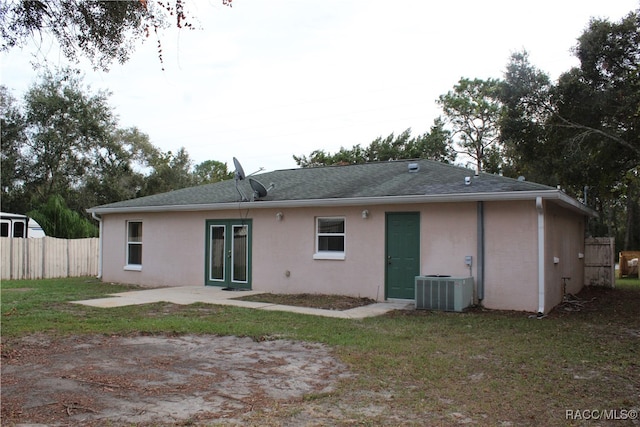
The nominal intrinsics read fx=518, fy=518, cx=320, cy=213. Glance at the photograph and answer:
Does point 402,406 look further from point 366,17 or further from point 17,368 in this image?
point 366,17

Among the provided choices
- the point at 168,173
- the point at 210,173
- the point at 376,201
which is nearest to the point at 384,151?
the point at 168,173

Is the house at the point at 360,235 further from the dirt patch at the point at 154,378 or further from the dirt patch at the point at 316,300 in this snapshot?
the dirt patch at the point at 154,378

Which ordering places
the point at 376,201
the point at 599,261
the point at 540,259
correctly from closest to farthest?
the point at 540,259 < the point at 376,201 < the point at 599,261

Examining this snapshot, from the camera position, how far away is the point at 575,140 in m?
16.0

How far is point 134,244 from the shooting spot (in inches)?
661

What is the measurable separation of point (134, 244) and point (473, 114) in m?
32.5

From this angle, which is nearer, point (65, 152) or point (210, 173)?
point (65, 152)

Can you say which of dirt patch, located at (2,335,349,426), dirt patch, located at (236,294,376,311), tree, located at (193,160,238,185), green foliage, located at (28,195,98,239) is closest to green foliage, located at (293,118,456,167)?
tree, located at (193,160,238,185)

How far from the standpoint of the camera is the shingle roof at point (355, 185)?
443 inches

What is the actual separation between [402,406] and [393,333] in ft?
11.4

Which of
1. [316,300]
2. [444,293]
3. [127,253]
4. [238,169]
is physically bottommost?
[316,300]

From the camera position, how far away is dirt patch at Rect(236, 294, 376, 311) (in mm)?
11188

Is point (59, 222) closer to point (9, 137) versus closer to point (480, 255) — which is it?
point (9, 137)

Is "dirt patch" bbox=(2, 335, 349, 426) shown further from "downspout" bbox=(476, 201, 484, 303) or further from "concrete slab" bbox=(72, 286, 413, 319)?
"downspout" bbox=(476, 201, 484, 303)
